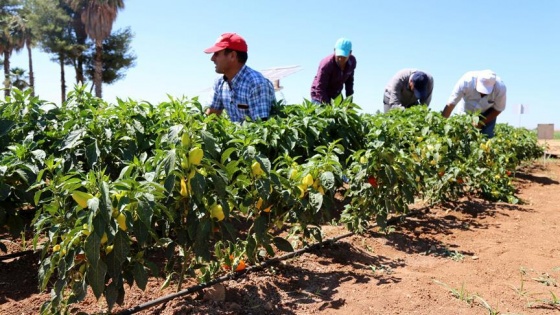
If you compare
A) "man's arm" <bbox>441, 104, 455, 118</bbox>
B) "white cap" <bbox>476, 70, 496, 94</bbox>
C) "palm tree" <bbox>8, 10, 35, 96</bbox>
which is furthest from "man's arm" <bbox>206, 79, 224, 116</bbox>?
"palm tree" <bbox>8, 10, 35, 96</bbox>

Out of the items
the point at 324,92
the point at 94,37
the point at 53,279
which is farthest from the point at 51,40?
the point at 53,279

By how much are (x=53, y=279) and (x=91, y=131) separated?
33.9 inches

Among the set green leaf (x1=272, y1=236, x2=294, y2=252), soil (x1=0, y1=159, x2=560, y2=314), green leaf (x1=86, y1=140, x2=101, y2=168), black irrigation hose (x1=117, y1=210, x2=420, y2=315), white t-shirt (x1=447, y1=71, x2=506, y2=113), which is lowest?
soil (x1=0, y1=159, x2=560, y2=314)

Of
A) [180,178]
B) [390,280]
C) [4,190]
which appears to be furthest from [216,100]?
[180,178]

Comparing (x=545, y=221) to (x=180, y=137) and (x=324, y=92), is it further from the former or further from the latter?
(x=180, y=137)

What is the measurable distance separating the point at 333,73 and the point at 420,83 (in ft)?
4.05

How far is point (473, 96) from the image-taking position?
20.5 feet

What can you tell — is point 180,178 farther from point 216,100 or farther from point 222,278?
point 216,100

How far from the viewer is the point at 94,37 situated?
87.6 feet

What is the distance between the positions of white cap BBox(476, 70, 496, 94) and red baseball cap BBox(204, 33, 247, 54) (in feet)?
11.5

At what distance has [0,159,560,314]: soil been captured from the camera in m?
2.38

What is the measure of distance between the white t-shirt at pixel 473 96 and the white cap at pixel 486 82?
6 cm

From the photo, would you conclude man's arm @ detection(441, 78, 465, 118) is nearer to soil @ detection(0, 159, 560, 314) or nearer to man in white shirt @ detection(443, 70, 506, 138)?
man in white shirt @ detection(443, 70, 506, 138)

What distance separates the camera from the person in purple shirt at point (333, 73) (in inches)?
201
